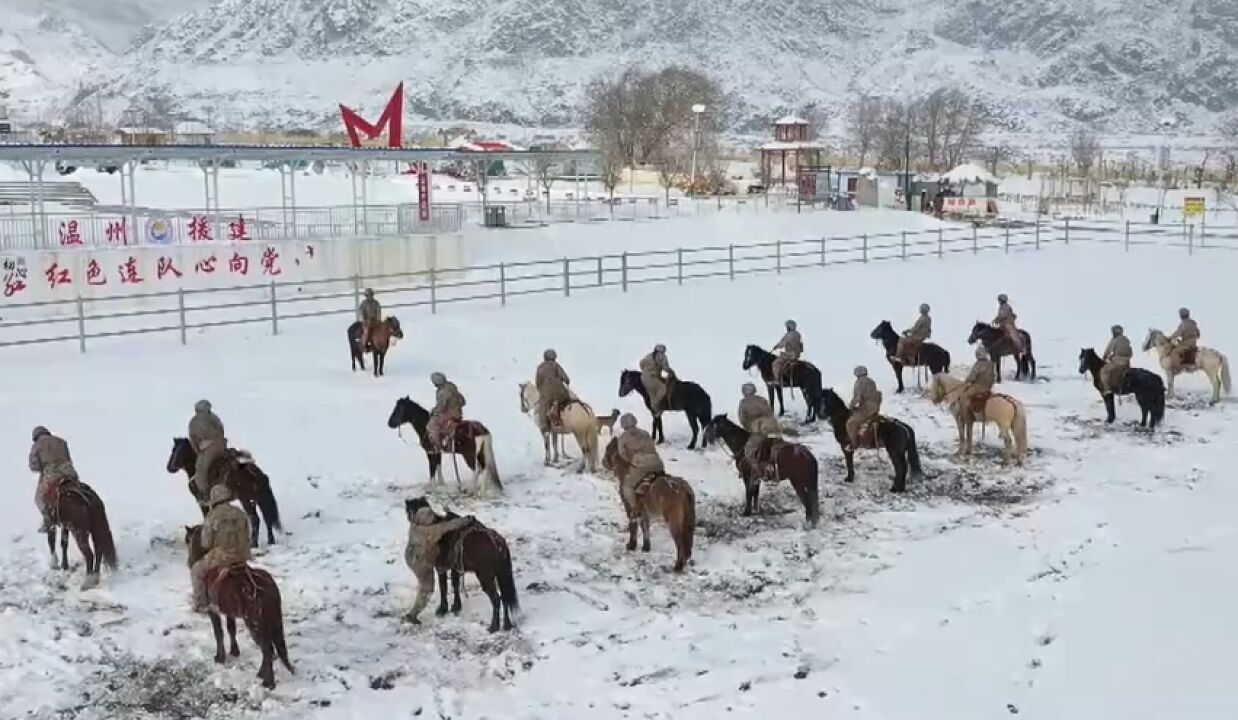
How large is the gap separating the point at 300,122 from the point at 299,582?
18204cm

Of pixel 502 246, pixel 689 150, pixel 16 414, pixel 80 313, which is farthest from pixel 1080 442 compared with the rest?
pixel 689 150

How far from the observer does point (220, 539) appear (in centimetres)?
863

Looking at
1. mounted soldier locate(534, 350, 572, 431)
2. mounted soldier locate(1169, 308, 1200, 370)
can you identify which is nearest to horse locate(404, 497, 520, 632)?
mounted soldier locate(534, 350, 572, 431)

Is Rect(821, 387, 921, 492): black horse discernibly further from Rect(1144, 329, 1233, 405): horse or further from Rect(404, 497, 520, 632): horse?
Rect(1144, 329, 1233, 405): horse

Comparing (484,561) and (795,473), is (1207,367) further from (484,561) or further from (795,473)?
(484,561)

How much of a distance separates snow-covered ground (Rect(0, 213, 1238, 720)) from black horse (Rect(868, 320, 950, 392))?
492 mm

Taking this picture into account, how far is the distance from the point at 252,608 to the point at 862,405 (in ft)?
22.4

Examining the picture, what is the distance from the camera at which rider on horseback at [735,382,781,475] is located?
37.5ft

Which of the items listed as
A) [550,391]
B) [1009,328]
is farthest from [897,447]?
[1009,328]

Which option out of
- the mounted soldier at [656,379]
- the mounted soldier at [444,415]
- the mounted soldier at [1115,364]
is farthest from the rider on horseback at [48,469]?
the mounted soldier at [1115,364]

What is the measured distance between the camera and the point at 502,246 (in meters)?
36.0

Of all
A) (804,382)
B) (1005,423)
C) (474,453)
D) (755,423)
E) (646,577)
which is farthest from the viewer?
(804,382)

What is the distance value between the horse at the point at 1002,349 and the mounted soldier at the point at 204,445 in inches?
430

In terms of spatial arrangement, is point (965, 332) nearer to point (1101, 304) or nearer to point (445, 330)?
point (1101, 304)
